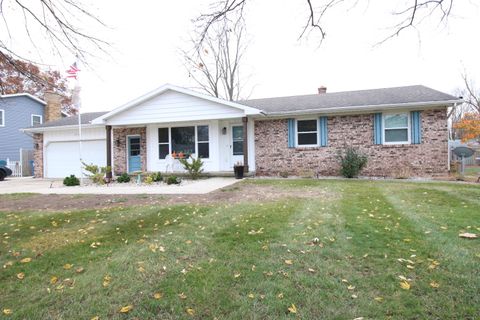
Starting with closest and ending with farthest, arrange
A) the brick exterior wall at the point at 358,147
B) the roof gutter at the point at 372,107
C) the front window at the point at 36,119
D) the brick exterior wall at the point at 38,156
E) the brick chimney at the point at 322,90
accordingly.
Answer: the roof gutter at the point at 372,107 < the brick exterior wall at the point at 358,147 < the brick chimney at the point at 322,90 < the brick exterior wall at the point at 38,156 < the front window at the point at 36,119

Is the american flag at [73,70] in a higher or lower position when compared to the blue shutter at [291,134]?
higher

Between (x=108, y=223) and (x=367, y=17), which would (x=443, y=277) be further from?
(x=108, y=223)

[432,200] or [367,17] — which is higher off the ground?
[367,17]

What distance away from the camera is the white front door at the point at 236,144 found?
587 inches

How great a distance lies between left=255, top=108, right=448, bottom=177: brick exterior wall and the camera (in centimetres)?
1238

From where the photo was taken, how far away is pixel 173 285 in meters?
3.12

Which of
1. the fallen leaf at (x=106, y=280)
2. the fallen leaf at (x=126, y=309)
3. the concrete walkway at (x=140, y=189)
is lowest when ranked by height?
the fallen leaf at (x=126, y=309)

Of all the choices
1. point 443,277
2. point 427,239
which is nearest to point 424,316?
point 443,277

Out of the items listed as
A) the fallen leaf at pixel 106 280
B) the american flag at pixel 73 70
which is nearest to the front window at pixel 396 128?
the american flag at pixel 73 70

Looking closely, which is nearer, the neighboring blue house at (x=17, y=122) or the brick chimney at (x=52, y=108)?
the neighboring blue house at (x=17, y=122)

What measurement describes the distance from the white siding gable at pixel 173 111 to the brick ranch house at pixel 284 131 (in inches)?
1.7

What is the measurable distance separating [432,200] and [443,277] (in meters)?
4.69

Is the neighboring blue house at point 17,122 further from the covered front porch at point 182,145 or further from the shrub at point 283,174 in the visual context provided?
the shrub at point 283,174

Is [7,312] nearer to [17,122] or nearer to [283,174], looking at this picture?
[283,174]
